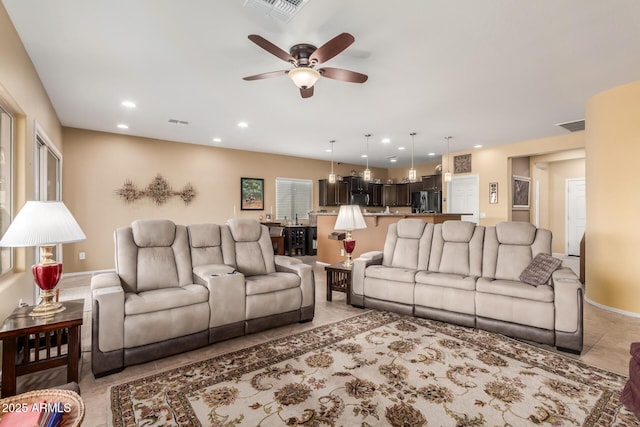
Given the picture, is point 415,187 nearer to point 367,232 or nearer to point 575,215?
point 575,215

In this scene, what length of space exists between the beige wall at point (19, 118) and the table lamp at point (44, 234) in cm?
41

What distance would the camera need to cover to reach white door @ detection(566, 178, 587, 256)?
7.75m

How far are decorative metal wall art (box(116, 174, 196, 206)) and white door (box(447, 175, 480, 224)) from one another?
632cm

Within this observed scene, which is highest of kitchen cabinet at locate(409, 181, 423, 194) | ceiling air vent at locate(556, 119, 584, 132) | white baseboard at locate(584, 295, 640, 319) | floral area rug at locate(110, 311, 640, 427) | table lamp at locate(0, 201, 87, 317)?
ceiling air vent at locate(556, 119, 584, 132)

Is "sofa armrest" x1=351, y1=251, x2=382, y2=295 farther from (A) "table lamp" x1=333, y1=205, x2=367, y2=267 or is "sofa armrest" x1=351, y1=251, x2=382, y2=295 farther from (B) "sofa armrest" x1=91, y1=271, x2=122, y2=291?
(B) "sofa armrest" x1=91, y1=271, x2=122, y2=291

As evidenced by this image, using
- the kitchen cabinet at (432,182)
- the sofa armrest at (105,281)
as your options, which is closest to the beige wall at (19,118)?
the sofa armrest at (105,281)

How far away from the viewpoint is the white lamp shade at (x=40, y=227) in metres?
1.97

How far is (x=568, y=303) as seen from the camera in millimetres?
Result: 2645

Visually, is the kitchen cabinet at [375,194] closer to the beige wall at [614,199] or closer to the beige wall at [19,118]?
the beige wall at [614,199]

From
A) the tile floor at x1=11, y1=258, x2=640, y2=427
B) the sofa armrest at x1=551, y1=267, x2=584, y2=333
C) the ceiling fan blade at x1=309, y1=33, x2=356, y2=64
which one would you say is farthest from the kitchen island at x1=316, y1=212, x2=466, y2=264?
the ceiling fan blade at x1=309, y1=33, x2=356, y2=64

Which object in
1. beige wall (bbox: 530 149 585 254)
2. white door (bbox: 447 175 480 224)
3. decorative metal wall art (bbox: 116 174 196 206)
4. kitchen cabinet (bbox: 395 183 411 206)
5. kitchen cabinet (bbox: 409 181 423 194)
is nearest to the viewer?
decorative metal wall art (bbox: 116 174 196 206)

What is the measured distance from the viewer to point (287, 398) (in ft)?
6.56

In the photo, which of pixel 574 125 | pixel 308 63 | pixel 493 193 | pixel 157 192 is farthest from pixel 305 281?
pixel 493 193

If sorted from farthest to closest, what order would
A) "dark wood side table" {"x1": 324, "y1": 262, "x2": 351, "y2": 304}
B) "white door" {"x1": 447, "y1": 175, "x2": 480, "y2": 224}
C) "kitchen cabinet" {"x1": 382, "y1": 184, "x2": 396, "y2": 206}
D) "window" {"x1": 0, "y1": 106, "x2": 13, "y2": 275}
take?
1. "kitchen cabinet" {"x1": 382, "y1": 184, "x2": 396, "y2": 206}
2. "white door" {"x1": 447, "y1": 175, "x2": 480, "y2": 224}
3. "dark wood side table" {"x1": 324, "y1": 262, "x2": 351, "y2": 304}
4. "window" {"x1": 0, "y1": 106, "x2": 13, "y2": 275}
